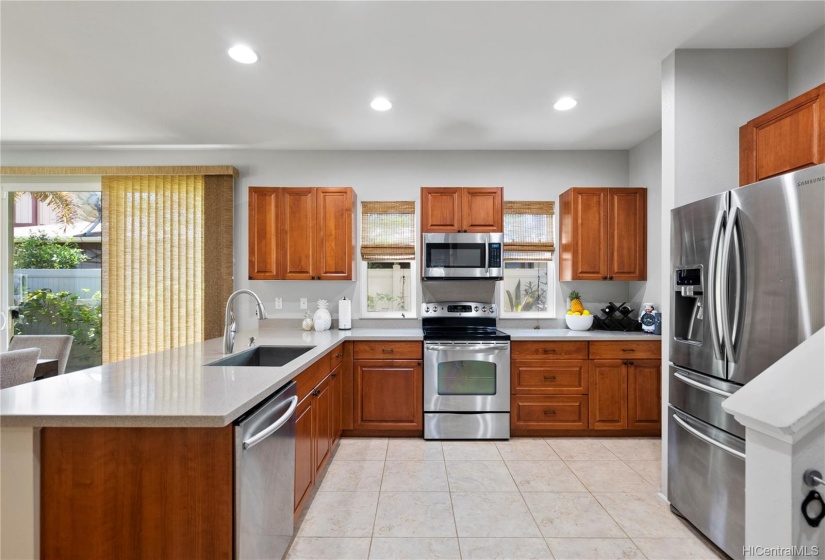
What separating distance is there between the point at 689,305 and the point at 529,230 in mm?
2022

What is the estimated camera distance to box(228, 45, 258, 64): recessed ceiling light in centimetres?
226

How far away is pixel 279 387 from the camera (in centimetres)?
173

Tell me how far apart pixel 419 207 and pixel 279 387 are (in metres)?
2.63

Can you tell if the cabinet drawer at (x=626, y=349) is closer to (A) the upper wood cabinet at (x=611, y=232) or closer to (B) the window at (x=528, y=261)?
(A) the upper wood cabinet at (x=611, y=232)

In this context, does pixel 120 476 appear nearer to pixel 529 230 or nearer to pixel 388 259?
pixel 388 259

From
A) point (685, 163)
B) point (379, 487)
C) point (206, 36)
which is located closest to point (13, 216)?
point (206, 36)

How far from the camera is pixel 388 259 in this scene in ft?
12.9

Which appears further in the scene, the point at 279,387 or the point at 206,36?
the point at 206,36

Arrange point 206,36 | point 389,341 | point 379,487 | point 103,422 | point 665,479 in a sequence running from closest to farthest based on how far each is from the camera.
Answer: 1. point 103,422
2. point 206,36
3. point 665,479
4. point 379,487
5. point 389,341

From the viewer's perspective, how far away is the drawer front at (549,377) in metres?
3.34

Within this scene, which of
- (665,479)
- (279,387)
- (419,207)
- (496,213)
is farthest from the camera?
(419,207)

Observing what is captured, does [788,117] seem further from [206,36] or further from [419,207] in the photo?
[206,36]

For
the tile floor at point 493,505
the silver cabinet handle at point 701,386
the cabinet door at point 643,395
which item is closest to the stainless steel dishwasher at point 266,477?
the tile floor at point 493,505

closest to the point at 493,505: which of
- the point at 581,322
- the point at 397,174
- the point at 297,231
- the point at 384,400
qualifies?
the point at 384,400
